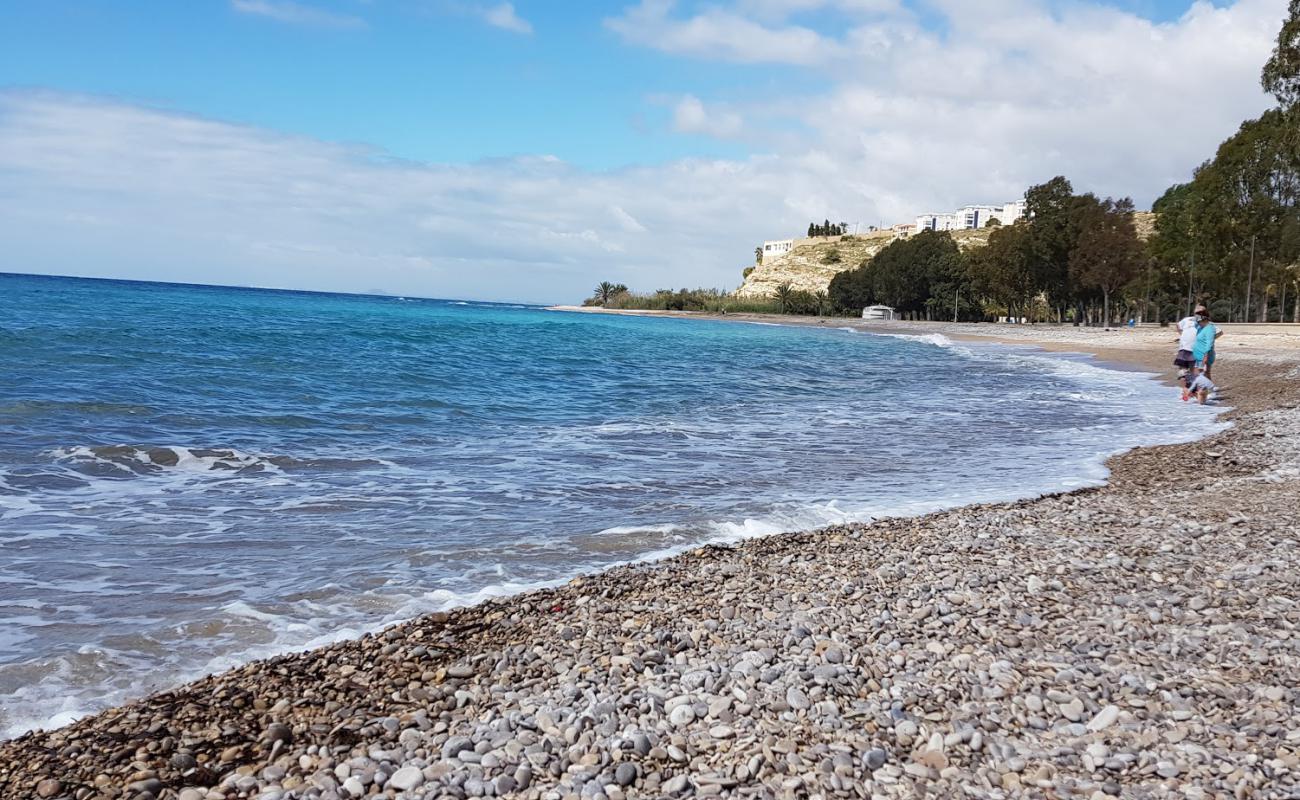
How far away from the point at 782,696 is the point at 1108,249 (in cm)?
7108

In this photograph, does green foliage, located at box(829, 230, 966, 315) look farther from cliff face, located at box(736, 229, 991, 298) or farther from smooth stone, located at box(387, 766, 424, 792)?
smooth stone, located at box(387, 766, 424, 792)

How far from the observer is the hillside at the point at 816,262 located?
6014 inches

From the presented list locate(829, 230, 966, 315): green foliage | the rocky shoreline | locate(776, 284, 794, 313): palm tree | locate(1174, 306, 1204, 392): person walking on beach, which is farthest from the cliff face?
the rocky shoreline

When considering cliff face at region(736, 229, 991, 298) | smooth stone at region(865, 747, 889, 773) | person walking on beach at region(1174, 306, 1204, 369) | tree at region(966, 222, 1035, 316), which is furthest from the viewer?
cliff face at region(736, 229, 991, 298)

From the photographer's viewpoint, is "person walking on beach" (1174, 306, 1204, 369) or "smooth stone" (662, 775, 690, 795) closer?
"smooth stone" (662, 775, 690, 795)

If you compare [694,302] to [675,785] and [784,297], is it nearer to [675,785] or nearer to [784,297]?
[784,297]

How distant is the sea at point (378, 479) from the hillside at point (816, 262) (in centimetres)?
12804

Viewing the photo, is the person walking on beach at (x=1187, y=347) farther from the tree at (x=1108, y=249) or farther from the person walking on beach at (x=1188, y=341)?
the tree at (x=1108, y=249)

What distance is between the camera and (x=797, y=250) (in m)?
183

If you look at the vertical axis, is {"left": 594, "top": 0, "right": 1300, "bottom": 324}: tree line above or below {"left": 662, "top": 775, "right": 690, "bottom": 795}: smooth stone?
above

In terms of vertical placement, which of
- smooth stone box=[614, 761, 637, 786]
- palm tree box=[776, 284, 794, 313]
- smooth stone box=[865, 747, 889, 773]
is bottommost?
smooth stone box=[614, 761, 637, 786]

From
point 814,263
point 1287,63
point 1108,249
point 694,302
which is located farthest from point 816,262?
point 1287,63

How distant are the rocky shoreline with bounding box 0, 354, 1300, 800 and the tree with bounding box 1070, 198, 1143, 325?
66896 mm

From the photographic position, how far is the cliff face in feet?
505
